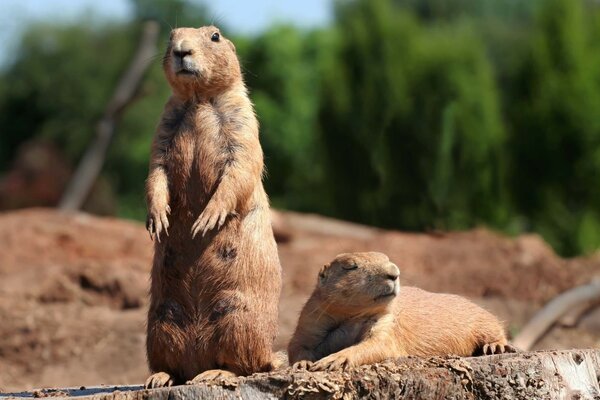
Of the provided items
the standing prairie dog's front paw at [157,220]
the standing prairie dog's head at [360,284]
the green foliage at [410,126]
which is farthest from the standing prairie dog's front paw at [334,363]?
the green foliage at [410,126]

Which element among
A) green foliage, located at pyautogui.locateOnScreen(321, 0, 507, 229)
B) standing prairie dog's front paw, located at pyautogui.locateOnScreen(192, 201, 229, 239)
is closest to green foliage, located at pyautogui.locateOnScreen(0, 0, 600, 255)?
green foliage, located at pyautogui.locateOnScreen(321, 0, 507, 229)

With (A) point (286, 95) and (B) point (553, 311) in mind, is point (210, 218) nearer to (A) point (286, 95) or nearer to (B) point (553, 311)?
(B) point (553, 311)

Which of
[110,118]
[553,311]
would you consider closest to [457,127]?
[110,118]

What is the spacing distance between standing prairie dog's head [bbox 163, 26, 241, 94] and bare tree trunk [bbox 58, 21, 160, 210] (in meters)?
16.7

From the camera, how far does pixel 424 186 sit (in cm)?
2383

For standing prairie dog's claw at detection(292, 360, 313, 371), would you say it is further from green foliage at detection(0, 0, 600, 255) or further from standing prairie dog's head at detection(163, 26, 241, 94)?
green foliage at detection(0, 0, 600, 255)

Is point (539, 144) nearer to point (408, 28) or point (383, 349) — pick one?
point (408, 28)

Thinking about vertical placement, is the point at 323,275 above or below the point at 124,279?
below

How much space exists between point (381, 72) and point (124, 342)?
15924mm

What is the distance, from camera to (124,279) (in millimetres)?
13516

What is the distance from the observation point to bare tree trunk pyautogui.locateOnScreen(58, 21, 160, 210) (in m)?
23.4

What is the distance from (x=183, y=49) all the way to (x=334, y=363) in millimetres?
2046

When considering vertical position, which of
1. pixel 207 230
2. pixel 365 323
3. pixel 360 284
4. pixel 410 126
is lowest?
pixel 365 323

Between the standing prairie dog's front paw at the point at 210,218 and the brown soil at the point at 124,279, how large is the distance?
15.5ft
